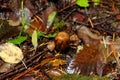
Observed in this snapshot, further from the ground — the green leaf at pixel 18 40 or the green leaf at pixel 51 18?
the green leaf at pixel 51 18

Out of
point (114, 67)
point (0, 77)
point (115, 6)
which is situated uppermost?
point (115, 6)

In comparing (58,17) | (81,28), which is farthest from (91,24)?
(58,17)

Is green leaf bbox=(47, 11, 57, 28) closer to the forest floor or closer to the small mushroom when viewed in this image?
the forest floor

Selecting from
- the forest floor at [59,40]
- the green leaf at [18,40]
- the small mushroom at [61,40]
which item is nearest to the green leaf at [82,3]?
the forest floor at [59,40]

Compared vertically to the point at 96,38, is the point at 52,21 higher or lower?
higher

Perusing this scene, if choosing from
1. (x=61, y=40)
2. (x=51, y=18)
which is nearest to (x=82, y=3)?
(x=51, y=18)

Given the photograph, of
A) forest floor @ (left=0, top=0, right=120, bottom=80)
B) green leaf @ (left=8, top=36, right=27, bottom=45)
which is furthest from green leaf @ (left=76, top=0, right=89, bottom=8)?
green leaf @ (left=8, top=36, right=27, bottom=45)

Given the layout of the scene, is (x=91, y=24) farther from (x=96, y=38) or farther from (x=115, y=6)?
(x=115, y=6)

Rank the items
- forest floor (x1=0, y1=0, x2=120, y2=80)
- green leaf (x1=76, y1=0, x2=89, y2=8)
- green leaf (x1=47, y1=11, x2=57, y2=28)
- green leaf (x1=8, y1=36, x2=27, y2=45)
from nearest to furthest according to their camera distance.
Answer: forest floor (x1=0, y1=0, x2=120, y2=80), green leaf (x1=8, y1=36, x2=27, y2=45), green leaf (x1=47, y1=11, x2=57, y2=28), green leaf (x1=76, y1=0, x2=89, y2=8)

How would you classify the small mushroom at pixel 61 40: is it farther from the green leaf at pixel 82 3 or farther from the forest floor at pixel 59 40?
the green leaf at pixel 82 3

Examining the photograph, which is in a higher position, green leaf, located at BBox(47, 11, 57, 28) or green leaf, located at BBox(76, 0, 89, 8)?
green leaf, located at BBox(76, 0, 89, 8)

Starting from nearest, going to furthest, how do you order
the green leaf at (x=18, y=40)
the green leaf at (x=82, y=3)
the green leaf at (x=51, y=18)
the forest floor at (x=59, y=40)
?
the forest floor at (x=59, y=40) → the green leaf at (x=18, y=40) → the green leaf at (x=51, y=18) → the green leaf at (x=82, y=3)
